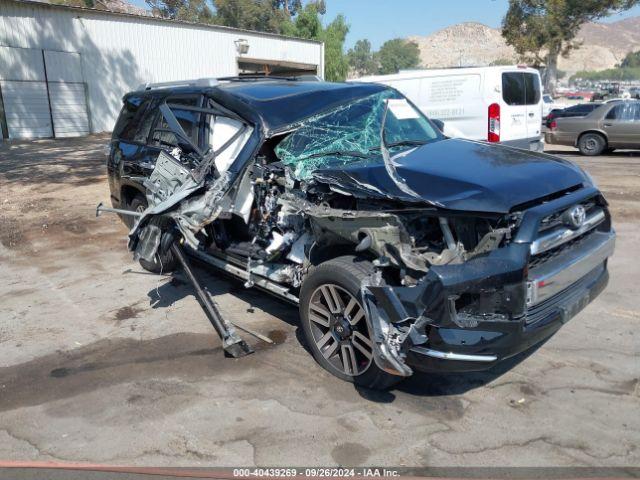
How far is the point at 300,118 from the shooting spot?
4.64m

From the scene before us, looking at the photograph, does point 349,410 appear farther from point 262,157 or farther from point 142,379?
point 262,157

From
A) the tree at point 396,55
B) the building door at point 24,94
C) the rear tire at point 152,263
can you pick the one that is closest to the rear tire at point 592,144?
the rear tire at point 152,263

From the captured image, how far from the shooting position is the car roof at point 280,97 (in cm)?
458

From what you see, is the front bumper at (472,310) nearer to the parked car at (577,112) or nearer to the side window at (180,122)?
the side window at (180,122)

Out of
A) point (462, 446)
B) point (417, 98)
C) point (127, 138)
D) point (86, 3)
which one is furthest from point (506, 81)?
point (86, 3)

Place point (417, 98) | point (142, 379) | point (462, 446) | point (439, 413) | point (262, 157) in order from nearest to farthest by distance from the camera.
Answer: point (462, 446), point (439, 413), point (142, 379), point (262, 157), point (417, 98)

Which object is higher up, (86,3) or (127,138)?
(86,3)

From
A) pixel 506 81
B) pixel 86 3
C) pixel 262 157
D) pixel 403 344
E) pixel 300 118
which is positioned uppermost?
pixel 86 3

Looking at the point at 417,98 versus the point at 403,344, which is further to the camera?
the point at 417,98

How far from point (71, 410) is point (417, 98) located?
10167 mm

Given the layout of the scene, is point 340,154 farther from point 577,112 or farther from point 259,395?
point 577,112

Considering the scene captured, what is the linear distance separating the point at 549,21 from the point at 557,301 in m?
36.9

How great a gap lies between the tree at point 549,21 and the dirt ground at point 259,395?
3338 cm

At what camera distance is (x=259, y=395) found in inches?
148
